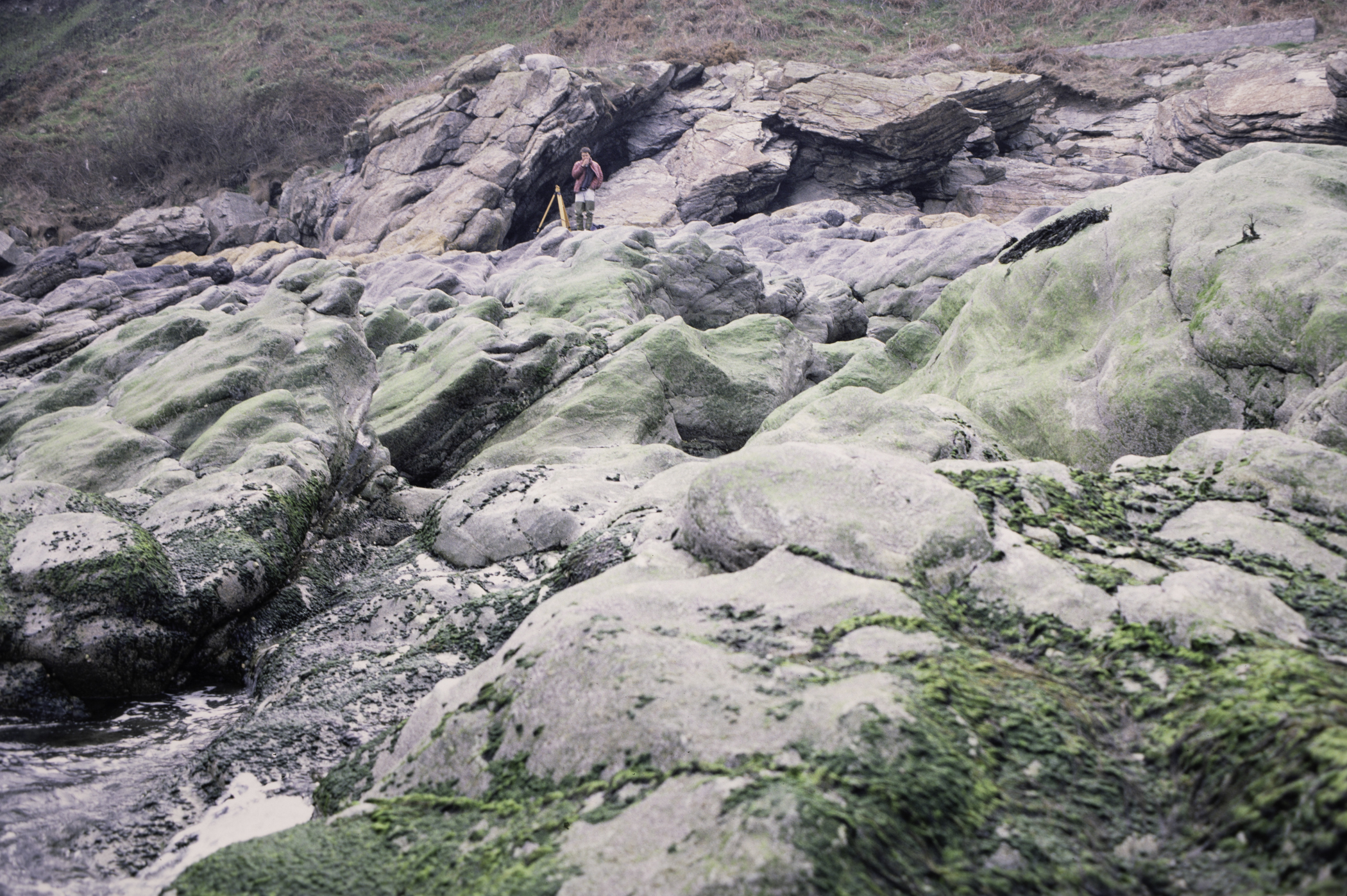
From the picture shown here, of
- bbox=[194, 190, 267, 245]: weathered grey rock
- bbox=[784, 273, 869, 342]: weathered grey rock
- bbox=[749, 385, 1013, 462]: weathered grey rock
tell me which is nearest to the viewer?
bbox=[749, 385, 1013, 462]: weathered grey rock

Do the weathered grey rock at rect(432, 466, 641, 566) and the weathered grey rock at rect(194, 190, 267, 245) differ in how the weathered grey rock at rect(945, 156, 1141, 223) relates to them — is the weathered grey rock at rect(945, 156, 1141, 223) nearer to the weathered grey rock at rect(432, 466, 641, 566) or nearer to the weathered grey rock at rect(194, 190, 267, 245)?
the weathered grey rock at rect(432, 466, 641, 566)

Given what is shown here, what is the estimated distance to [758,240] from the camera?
4100 cm

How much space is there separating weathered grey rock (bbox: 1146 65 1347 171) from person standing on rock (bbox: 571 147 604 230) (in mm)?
30246

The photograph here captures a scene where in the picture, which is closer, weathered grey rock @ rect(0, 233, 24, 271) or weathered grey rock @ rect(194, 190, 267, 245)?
weathered grey rock @ rect(0, 233, 24, 271)

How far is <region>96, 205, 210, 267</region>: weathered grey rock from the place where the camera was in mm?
49250

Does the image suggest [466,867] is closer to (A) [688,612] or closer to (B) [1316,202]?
(A) [688,612]

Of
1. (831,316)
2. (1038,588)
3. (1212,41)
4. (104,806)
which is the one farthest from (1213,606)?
(1212,41)

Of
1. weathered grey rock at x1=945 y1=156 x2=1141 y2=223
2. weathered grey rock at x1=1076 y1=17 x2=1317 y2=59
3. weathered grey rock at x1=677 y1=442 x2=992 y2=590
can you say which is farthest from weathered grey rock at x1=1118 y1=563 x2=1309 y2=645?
weathered grey rock at x1=1076 y1=17 x2=1317 y2=59

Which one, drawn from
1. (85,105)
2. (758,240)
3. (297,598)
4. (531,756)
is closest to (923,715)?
(531,756)

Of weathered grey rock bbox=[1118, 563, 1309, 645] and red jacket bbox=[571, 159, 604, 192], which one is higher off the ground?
weathered grey rock bbox=[1118, 563, 1309, 645]

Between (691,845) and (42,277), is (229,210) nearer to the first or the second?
(42,277)

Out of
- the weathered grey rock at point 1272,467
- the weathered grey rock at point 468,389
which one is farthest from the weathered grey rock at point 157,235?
the weathered grey rock at point 1272,467

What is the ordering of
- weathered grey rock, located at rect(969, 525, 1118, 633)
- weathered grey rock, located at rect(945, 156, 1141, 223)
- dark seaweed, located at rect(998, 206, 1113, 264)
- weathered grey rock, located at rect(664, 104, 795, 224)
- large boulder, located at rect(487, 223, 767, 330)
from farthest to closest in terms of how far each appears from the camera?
1. weathered grey rock, located at rect(664, 104, 795, 224)
2. weathered grey rock, located at rect(945, 156, 1141, 223)
3. large boulder, located at rect(487, 223, 767, 330)
4. dark seaweed, located at rect(998, 206, 1113, 264)
5. weathered grey rock, located at rect(969, 525, 1118, 633)

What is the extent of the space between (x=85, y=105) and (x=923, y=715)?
88.8 metres
